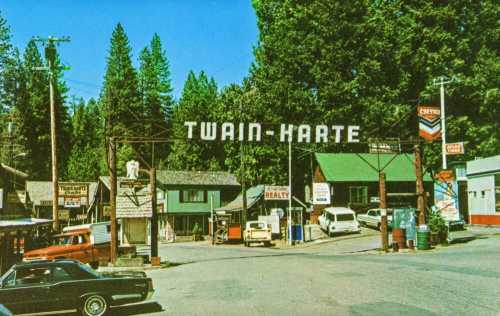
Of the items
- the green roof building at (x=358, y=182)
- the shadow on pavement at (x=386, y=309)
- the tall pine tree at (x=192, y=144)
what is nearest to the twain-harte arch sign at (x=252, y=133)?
the shadow on pavement at (x=386, y=309)

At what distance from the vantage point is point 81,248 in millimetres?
27859

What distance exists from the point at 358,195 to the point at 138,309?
39472mm

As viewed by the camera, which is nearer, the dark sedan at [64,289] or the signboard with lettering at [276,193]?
the dark sedan at [64,289]

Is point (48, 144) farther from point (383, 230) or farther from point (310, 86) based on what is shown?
point (383, 230)

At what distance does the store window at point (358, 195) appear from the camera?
52219 mm

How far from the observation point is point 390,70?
59719 mm

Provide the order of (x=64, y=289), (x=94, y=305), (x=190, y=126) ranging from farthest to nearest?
(x=190, y=126) < (x=94, y=305) < (x=64, y=289)

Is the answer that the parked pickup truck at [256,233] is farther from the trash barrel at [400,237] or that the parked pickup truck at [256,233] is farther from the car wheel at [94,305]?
the car wheel at [94,305]

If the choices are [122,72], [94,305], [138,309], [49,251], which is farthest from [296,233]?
[122,72]

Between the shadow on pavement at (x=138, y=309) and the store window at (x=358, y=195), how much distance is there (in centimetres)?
3852

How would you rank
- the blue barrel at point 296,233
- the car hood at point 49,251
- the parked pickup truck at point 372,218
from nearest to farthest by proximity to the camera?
1. the car hood at point 49,251
2. the blue barrel at point 296,233
3. the parked pickup truck at point 372,218

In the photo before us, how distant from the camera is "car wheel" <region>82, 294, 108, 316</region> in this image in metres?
13.6

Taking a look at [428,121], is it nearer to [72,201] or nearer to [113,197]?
[113,197]

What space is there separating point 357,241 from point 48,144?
194 ft
